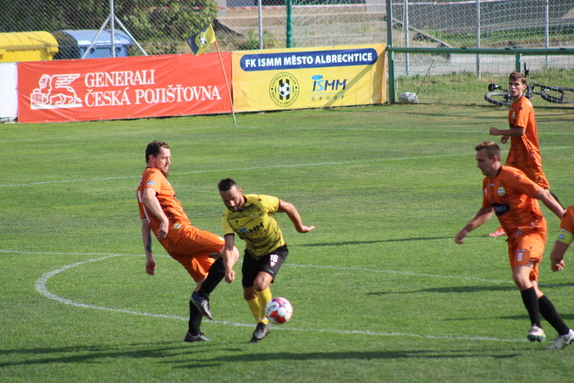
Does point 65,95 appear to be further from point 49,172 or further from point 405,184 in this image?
point 405,184

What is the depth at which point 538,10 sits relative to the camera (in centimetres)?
3797

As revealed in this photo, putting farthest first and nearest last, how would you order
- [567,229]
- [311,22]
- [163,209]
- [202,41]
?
[311,22] < [202,41] < [163,209] < [567,229]

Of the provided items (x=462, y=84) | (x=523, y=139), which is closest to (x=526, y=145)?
(x=523, y=139)

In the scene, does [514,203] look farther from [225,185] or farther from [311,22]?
[311,22]

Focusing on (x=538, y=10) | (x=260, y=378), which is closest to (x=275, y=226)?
(x=260, y=378)

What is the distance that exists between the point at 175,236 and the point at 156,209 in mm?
365

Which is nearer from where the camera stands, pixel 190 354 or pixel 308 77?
pixel 190 354

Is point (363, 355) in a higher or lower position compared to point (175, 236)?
lower

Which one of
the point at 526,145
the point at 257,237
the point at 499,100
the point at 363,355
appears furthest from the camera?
the point at 499,100

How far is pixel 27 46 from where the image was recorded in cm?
3109

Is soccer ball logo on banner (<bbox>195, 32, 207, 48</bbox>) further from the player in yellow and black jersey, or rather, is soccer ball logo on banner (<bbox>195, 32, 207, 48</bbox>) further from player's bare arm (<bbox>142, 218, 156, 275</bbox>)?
the player in yellow and black jersey

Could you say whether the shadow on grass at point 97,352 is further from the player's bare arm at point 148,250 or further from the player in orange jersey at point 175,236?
the player's bare arm at point 148,250

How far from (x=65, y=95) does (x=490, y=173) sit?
23.3m

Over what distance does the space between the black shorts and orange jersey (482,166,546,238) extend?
206 centimetres
